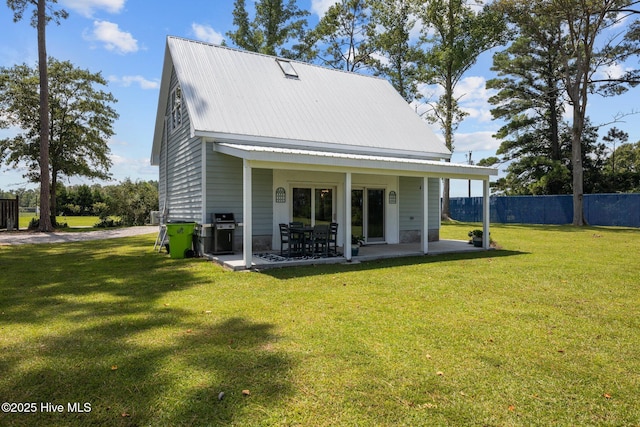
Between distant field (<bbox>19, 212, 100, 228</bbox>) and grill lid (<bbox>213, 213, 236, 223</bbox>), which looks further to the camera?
distant field (<bbox>19, 212, 100, 228</bbox>)

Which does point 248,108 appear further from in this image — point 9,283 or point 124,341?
point 124,341

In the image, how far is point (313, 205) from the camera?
36.9ft

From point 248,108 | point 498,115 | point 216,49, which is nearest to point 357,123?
point 248,108

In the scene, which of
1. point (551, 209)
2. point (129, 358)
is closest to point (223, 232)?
point (129, 358)

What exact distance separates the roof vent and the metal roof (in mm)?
148

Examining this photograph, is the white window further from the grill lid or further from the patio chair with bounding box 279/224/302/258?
the patio chair with bounding box 279/224/302/258

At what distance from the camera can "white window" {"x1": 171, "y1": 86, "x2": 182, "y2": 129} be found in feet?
38.7

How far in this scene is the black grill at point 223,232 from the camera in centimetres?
946

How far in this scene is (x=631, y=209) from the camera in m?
21.0

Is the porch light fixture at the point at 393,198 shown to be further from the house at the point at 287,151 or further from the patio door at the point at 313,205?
the patio door at the point at 313,205

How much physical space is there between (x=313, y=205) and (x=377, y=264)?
3.34 m

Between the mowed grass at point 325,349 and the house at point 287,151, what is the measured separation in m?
2.88

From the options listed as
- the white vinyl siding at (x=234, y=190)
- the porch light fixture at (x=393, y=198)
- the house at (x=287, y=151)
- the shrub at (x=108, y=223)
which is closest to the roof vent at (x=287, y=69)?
the house at (x=287, y=151)

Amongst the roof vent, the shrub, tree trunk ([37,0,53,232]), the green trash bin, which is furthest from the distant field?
the green trash bin
